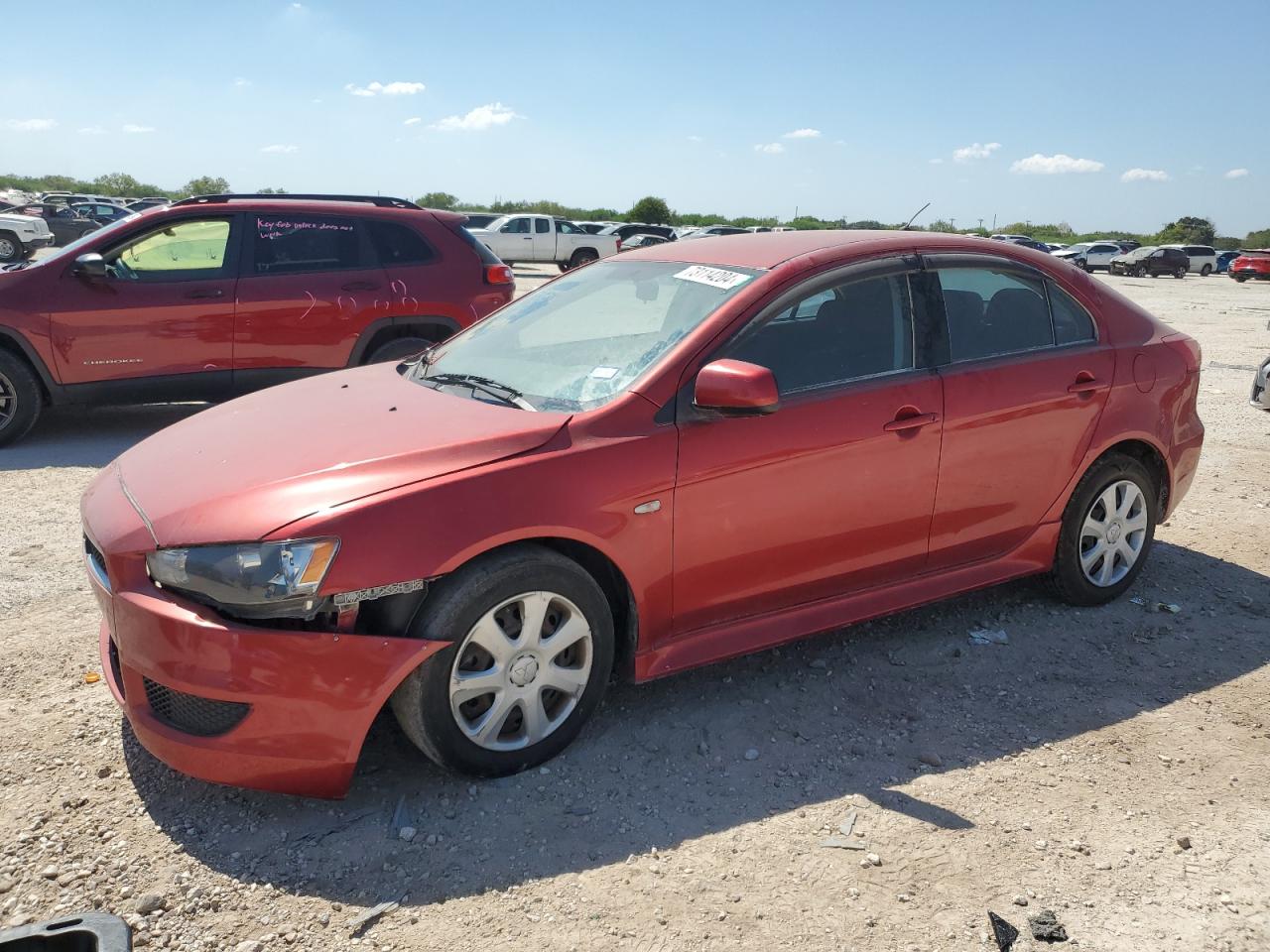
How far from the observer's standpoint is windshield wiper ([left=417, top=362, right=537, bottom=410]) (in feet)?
11.7

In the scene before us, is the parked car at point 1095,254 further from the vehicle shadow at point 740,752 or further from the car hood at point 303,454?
the car hood at point 303,454

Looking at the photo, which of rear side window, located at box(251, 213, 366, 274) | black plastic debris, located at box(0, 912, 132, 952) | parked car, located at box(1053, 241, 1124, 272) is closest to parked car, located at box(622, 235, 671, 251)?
parked car, located at box(1053, 241, 1124, 272)

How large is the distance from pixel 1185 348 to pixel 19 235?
100.0ft

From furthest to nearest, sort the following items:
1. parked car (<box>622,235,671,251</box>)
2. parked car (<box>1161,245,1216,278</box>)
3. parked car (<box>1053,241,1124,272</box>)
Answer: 1. parked car (<box>1053,241,1124,272</box>)
2. parked car (<box>1161,245,1216,278</box>)
3. parked car (<box>622,235,671,251</box>)

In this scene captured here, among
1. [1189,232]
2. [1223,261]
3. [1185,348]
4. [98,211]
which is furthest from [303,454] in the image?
[1189,232]

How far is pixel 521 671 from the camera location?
319 centimetres

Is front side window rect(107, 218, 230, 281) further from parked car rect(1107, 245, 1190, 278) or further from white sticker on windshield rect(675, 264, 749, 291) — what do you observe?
parked car rect(1107, 245, 1190, 278)

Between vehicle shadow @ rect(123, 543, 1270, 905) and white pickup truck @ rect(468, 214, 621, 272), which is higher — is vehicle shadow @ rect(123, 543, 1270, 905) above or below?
below

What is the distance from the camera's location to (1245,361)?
13.4 metres

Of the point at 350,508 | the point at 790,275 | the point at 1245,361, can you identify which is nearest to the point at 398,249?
the point at 790,275

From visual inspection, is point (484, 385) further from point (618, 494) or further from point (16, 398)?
point (16, 398)

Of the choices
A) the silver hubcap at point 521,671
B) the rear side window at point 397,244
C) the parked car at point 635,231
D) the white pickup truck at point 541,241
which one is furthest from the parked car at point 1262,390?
the parked car at point 635,231

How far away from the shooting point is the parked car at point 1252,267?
38.4 metres

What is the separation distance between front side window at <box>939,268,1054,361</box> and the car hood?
1825 millimetres
